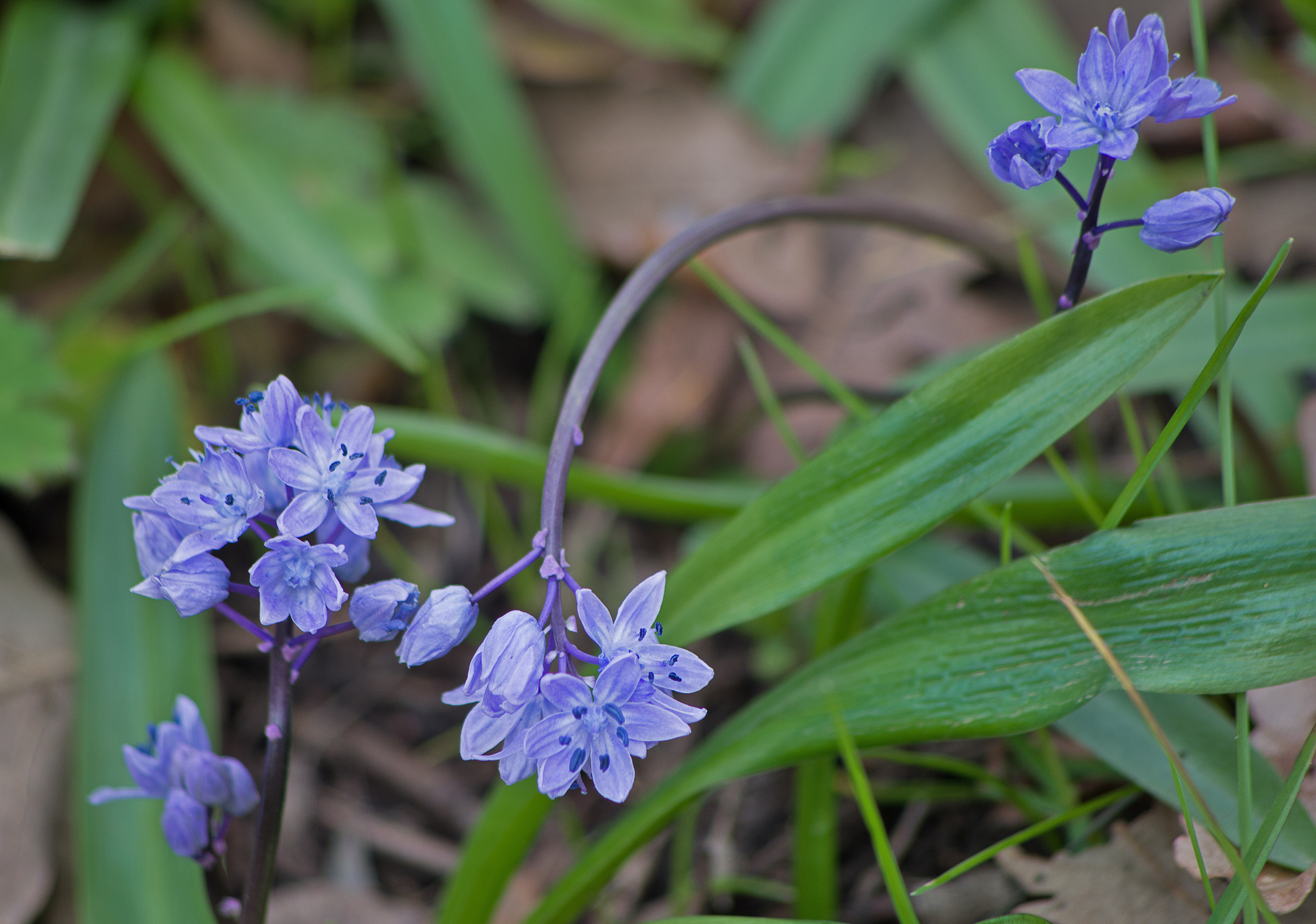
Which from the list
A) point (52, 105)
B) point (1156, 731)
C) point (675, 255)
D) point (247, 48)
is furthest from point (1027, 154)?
point (247, 48)

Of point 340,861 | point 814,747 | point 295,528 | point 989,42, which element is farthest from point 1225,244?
point 340,861

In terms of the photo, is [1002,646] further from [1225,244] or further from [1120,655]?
[1225,244]

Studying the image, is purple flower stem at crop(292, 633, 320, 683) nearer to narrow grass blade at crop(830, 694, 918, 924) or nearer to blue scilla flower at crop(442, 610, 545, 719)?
blue scilla flower at crop(442, 610, 545, 719)

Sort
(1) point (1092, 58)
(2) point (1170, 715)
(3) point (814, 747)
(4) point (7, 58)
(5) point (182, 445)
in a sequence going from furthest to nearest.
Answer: (4) point (7, 58), (5) point (182, 445), (2) point (1170, 715), (3) point (814, 747), (1) point (1092, 58)

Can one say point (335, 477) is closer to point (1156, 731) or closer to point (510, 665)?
point (510, 665)

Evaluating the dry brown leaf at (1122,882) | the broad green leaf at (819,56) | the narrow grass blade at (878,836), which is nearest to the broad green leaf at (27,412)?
the narrow grass blade at (878,836)
